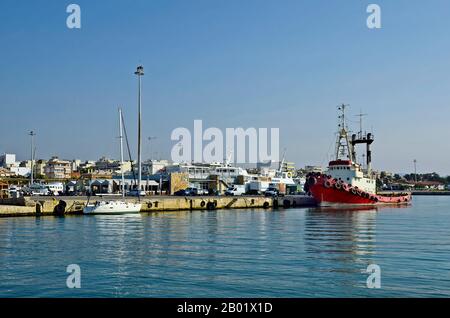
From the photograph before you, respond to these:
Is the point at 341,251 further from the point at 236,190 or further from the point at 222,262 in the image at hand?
the point at 236,190

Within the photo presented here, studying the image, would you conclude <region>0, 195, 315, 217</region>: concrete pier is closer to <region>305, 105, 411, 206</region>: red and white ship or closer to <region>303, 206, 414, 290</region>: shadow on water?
<region>305, 105, 411, 206</region>: red and white ship

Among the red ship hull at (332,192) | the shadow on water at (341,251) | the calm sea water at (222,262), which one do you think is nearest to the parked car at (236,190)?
the red ship hull at (332,192)

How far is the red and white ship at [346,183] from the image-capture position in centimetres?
7956

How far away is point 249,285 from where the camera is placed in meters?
17.5

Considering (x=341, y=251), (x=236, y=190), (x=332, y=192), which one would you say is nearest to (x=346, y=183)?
(x=332, y=192)

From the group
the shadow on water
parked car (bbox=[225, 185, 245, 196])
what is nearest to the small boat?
the shadow on water

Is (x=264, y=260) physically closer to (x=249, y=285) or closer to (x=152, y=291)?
(x=249, y=285)

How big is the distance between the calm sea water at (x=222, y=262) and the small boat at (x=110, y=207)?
1715 cm

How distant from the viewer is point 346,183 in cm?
8250

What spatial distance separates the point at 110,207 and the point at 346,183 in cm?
4215

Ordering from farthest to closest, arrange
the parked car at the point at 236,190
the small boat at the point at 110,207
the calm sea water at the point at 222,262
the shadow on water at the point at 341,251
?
1. the parked car at the point at 236,190
2. the small boat at the point at 110,207
3. the shadow on water at the point at 341,251
4. the calm sea water at the point at 222,262

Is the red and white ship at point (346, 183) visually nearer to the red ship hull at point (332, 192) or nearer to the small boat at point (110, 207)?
the red ship hull at point (332, 192)
